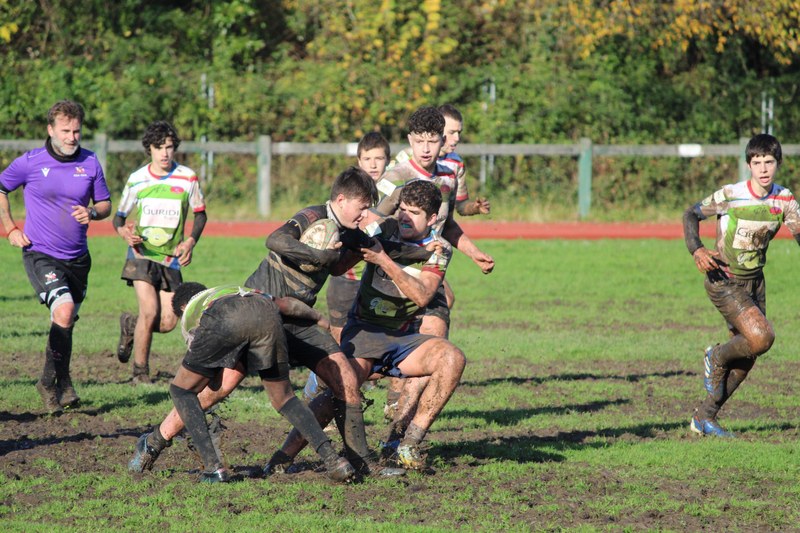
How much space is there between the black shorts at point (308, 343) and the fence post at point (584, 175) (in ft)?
58.7

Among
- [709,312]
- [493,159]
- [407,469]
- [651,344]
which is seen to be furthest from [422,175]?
[493,159]

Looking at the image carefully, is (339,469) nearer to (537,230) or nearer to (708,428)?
(708,428)

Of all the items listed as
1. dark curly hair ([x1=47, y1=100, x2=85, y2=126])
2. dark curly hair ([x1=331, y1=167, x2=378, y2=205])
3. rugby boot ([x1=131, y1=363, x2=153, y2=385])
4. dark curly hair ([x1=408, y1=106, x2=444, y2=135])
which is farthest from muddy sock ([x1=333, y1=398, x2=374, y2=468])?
rugby boot ([x1=131, y1=363, x2=153, y2=385])

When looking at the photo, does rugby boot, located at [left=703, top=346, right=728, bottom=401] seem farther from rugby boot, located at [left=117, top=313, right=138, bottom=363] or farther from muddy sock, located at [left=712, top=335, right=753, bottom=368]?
rugby boot, located at [left=117, top=313, right=138, bottom=363]

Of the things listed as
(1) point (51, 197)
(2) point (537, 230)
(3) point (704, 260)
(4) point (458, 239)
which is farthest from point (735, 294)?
(2) point (537, 230)

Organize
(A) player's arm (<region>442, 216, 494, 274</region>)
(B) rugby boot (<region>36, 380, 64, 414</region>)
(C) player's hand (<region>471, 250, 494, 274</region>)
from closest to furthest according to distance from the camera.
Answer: (C) player's hand (<region>471, 250, 494, 274</region>) < (A) player's arm (<region>442, 216, 494, 274</region>) < (B) rugby boot (<region>36, 380, 64, 414</region>)

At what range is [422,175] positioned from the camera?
828 cm

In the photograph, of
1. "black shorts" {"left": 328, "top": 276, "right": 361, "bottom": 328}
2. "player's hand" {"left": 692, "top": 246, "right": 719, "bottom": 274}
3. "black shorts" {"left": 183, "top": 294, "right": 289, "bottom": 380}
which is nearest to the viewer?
"black shorts" {"left": 183, "top": 294, "right": 289, "bottom": 380}

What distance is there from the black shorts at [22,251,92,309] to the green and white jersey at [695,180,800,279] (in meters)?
Result: 4.69

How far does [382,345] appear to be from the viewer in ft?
22.9

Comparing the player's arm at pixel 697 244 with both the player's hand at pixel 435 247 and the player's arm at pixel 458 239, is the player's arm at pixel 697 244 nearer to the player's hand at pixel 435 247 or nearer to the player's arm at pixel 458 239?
the player's arm at pixel 458 239

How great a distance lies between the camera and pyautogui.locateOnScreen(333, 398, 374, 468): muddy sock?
6.71 meters

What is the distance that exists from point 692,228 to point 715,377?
110 cm

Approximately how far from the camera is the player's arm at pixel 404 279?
21.7ft
